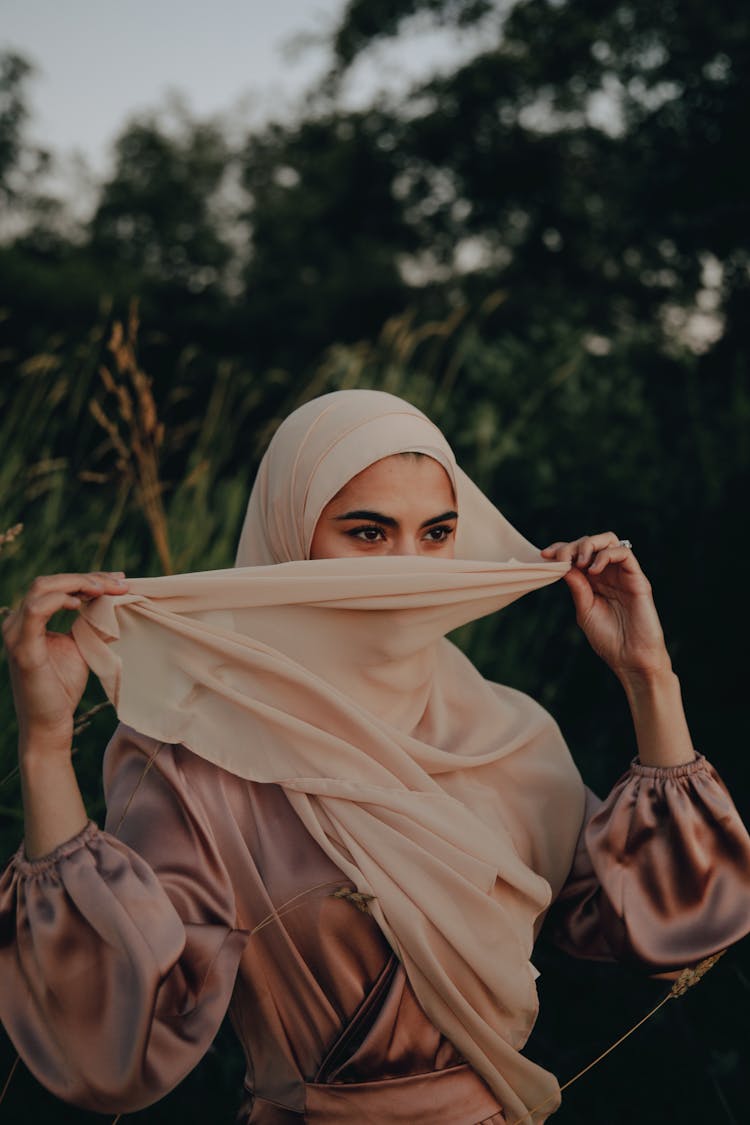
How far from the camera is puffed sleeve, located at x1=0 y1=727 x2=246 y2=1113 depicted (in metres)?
1.51

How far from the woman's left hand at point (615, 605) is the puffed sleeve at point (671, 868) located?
0.68 ft

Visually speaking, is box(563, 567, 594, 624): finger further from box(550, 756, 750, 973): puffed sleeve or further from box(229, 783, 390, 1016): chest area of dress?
box(229, 783, 390, 1016): chest area of dress

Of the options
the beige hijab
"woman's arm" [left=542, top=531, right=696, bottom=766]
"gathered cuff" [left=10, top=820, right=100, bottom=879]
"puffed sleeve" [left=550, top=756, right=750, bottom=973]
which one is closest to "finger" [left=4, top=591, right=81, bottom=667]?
the beige hijab

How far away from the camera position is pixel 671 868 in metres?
1.85

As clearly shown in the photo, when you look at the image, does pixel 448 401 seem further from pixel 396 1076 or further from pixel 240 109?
pixel 240 109

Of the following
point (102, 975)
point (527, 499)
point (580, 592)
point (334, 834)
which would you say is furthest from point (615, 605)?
point (527, 499)

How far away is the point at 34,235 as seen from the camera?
2606 centimetres

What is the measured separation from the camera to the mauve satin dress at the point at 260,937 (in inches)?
60.1

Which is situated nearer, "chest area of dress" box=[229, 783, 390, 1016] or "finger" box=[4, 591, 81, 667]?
"finger" box=[4, 591, 81, 667]

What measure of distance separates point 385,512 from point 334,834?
0.58 m

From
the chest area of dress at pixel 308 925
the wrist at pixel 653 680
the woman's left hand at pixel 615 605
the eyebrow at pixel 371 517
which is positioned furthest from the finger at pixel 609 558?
the chest area of dress at pixel 308 925

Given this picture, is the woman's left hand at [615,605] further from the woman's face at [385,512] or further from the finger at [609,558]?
the woman's face at [385,512]

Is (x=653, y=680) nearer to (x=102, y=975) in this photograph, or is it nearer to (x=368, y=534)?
(x=368, y=534)

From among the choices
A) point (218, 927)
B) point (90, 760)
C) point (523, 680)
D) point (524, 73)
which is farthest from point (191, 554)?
point (524, 73)
